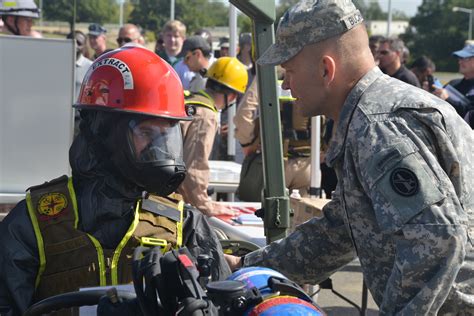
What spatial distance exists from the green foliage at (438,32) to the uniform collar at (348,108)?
59.0 meters

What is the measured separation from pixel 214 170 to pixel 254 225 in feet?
7.53

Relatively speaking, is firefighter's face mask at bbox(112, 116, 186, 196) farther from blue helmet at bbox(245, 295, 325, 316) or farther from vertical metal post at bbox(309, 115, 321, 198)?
vertical metal post at bbox(309, 115, 321, 198)

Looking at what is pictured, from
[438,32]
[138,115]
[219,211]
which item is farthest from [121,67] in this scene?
[438,32]

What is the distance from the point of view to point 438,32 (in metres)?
74.2

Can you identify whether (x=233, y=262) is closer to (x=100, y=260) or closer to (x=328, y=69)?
(x=100, y=260)

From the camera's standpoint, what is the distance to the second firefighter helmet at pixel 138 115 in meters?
2.67

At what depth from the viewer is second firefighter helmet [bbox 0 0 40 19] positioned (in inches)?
258

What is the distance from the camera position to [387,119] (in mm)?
2260

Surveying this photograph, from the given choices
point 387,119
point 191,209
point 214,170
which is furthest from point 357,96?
point 214,170

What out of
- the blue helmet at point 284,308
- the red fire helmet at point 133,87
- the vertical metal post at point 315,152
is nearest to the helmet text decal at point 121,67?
the red fire helmet at point 133,87

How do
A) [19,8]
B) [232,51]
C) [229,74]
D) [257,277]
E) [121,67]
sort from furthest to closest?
[232,51]
[19,8]
[229,74]
[121,67]
[257,277]

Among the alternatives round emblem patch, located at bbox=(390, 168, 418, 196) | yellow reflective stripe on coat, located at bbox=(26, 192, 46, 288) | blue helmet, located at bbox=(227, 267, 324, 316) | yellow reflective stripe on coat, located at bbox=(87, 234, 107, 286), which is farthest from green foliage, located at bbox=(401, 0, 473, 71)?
blue helmet, located at bbox=(227, 267, 324, 316)

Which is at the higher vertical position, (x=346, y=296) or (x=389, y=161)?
(x=389, y=161)

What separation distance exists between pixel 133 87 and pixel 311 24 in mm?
659
